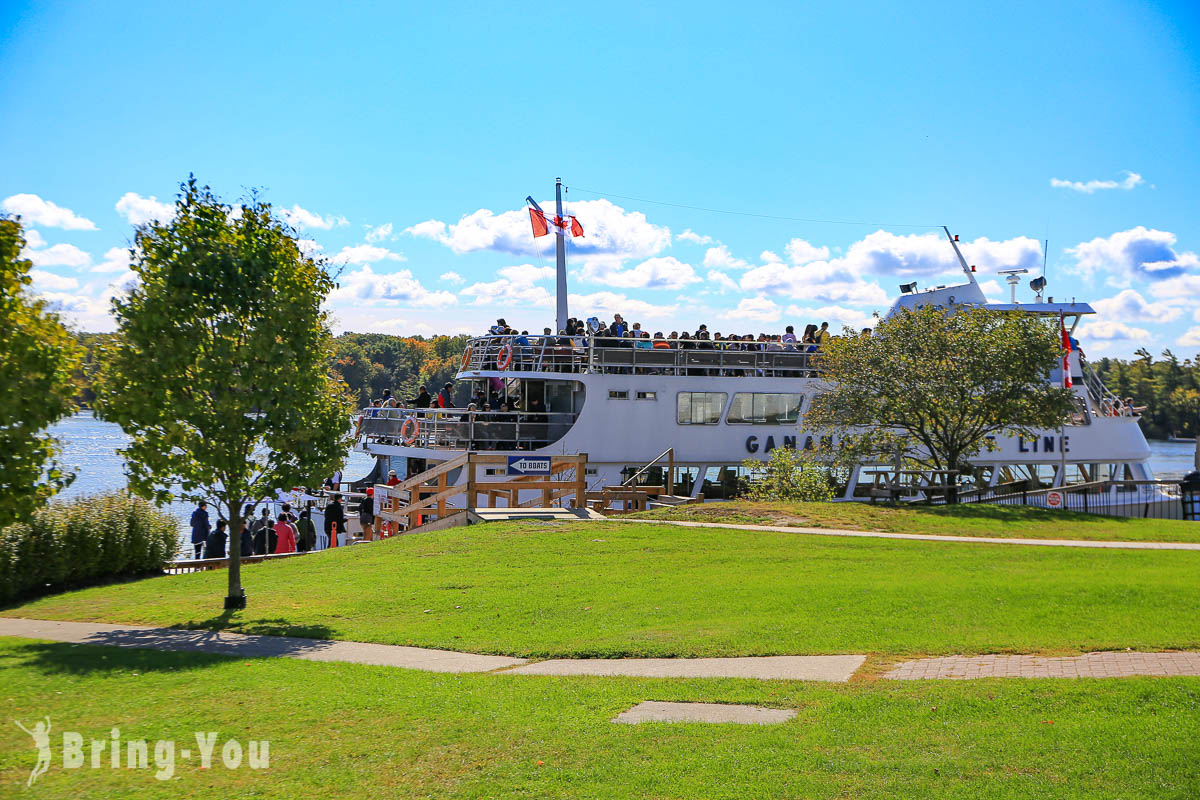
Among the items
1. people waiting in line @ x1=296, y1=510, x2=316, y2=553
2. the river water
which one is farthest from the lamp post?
the river water

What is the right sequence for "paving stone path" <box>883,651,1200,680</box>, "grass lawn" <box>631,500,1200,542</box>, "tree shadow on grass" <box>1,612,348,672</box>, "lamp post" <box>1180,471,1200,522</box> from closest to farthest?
"paving stone path" <box>883,651,1200,680</box>, "tree shadow on grass" <box>1,612,348,672</box>, "grass lawn" <box>631,500,1200,542</box>, "lamp post" <box>1180,471,1200,522</box>

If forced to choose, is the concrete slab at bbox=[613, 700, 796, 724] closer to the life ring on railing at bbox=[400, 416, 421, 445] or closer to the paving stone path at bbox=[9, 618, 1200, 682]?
the paving stone path at bbox=[9, 618, 1200, 682]

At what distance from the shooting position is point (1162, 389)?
4547 inches

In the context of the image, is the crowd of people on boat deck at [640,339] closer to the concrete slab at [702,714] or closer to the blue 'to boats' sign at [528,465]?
the blue 'to boats' sign at [528,465]

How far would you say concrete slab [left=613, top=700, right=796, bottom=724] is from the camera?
761 centimetres

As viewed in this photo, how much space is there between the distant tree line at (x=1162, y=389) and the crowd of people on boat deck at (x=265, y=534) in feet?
337

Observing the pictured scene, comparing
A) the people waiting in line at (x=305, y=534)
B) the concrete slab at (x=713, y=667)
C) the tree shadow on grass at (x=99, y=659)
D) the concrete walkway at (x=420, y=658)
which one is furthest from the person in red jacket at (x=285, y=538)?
the concrete slab at (x=713, y=667)

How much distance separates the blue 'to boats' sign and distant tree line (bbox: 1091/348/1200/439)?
333ft

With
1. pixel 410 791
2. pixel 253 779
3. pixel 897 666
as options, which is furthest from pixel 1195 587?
pixel 253 779

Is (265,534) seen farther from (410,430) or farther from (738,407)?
(738,407)

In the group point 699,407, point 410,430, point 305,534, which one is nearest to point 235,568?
point 305,534

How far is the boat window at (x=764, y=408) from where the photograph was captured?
98.3 ft

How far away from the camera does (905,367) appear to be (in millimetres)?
25703

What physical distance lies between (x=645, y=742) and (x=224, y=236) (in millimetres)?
9972
